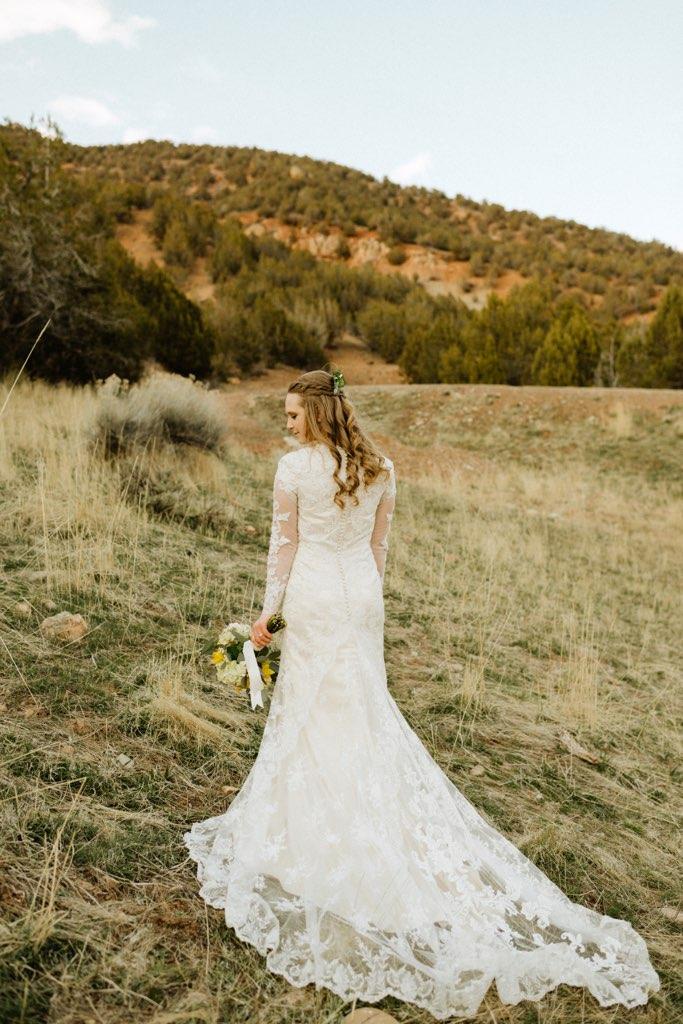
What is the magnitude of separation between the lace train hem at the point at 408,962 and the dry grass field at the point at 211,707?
0.05m

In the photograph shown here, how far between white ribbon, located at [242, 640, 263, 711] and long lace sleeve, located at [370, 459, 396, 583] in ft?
1.83

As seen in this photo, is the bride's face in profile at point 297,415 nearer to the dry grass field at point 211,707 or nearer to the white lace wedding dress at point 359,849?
the white lace wedding dress at point 359,849

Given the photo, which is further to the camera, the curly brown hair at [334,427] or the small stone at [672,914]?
the small stone at [672,914]

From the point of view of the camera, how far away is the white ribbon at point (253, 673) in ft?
8.65

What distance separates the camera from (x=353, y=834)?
2502mm

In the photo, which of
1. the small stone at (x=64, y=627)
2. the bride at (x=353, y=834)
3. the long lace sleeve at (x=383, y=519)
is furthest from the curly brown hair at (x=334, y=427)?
the small stone at (x=64, y=627)

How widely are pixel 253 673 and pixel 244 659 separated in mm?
97

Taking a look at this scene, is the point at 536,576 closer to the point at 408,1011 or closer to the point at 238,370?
the point at 408,1011

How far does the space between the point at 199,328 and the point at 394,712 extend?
1502 centimetres

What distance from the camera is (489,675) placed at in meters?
4.82

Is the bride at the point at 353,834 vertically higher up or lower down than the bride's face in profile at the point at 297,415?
lower down

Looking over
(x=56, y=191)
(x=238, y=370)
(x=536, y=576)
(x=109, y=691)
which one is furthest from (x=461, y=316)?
(x=109, y=691)

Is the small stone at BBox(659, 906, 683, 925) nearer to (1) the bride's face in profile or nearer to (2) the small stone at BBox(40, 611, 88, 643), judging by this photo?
(1) the bride's face in profile

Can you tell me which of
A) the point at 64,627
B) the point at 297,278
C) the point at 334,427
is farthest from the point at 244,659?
the point at 297,278
